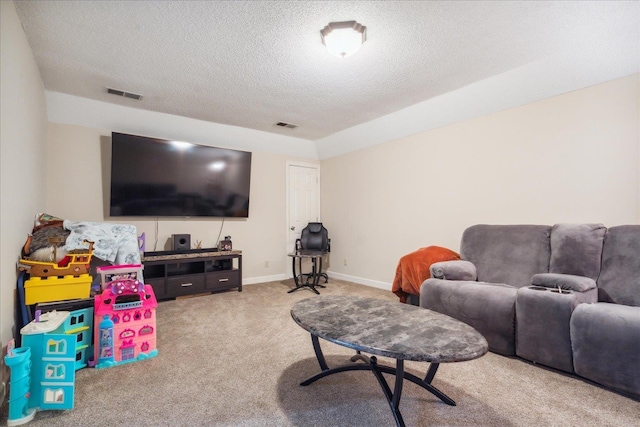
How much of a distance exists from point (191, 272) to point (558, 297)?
13.6 ft

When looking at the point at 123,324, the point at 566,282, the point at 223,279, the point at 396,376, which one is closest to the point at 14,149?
the point at 123,324

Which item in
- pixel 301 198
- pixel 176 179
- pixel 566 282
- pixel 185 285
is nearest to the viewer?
pixel 566 282

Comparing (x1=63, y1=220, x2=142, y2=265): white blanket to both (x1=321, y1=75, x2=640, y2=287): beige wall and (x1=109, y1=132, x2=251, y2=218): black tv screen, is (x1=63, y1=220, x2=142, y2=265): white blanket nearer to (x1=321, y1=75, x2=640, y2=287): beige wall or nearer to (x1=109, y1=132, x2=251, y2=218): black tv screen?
(x1=109, y1=132, x2=251, y2=218): black tv screen

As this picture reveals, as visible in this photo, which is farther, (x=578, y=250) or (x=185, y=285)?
(x=185, y=285)

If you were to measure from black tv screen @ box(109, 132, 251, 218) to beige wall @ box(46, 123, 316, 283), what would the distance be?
0.24 metres

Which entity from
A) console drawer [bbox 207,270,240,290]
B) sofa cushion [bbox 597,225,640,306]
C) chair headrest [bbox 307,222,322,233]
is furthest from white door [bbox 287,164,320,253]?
sofa cushion [bbox 597,225,640,306]

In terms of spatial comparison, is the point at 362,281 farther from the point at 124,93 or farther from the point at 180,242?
the point at 124,93

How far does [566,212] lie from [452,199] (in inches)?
45.0

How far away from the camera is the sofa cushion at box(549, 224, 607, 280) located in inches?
92.6

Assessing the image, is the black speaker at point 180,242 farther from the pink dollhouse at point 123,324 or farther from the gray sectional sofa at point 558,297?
the gray sectional sofa at point 558,297

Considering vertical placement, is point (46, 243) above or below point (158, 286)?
above

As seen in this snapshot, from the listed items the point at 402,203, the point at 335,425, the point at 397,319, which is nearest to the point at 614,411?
the point at 397,319

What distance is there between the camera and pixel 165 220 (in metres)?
4.23

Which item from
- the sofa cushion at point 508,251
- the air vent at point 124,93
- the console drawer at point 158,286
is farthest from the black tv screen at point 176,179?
the sofa cushion at point 508,251
